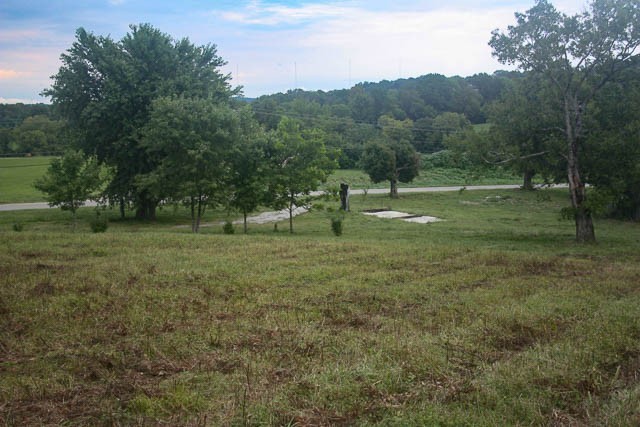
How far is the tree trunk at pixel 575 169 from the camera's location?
16.9 meters

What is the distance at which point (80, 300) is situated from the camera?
7.46 meters

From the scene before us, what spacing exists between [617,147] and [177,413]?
1622 centimetres

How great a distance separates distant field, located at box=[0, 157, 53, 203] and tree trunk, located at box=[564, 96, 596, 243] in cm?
2337

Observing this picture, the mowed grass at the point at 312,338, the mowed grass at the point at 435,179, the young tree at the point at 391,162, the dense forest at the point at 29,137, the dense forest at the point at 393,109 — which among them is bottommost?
the mowed grass at the point at 312,338

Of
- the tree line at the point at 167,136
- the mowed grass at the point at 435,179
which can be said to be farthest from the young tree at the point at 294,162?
the mowed grass at the point at 435,179

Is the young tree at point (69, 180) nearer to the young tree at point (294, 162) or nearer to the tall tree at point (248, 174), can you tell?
the tall tree at point (248, 174)

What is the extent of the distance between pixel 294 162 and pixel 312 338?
614 inches

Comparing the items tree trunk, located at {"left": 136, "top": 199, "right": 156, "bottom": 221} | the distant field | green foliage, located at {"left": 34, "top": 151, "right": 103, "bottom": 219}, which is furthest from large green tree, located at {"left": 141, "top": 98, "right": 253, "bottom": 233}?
the distant field

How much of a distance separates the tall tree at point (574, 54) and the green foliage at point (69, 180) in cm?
1557

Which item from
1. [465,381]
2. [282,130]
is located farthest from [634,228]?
[465,381]

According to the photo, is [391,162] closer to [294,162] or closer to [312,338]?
[294,162]

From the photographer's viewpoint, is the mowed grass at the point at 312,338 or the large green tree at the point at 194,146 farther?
the large green tree at the point at 194,146

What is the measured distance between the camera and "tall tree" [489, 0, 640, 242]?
15969 millimetres

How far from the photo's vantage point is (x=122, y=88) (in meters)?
24.4
